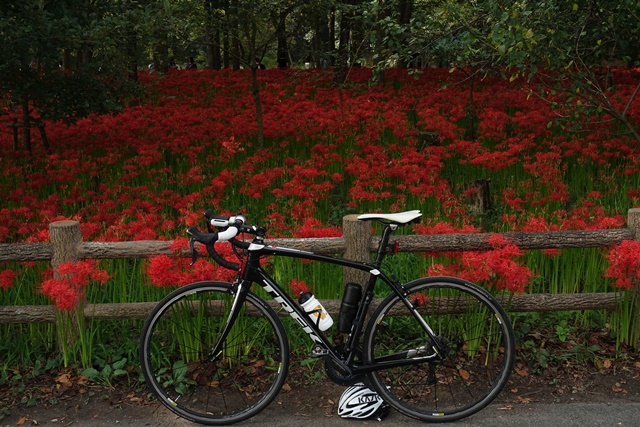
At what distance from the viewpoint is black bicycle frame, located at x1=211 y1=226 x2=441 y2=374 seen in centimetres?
402

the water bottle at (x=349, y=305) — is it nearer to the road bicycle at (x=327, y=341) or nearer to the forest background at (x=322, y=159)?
the road bicycle at (x=327, y=341)

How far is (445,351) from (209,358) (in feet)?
4.88

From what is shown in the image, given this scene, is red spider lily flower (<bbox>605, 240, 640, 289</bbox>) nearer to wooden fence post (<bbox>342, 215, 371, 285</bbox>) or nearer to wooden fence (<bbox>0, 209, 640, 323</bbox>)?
wooden fence (<bbox>0, 209, 640, 323</bbox>)

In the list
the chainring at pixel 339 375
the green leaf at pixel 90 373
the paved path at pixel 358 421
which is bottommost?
the paved path at pixel 358 421

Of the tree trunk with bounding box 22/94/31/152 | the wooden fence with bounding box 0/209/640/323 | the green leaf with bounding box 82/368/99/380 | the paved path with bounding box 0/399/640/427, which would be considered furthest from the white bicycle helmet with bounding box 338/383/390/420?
the tree trunk with bounding box 22/94/31/152

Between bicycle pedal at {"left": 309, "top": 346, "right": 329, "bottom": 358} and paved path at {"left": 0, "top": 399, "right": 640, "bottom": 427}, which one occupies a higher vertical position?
bicycle pedal at {"left": 309, "top": 346, "right": 329, "bottom": 358}

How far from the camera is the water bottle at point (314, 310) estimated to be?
4059 mm

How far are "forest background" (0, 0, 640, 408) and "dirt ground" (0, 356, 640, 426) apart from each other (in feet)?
0.41

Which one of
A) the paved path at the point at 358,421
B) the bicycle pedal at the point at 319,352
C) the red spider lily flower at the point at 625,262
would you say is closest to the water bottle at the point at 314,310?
the bicycle pedal at the point at 319,352

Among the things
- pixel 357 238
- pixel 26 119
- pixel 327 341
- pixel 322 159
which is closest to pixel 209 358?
pixel 327 341

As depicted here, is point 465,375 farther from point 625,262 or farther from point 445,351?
point 625,262

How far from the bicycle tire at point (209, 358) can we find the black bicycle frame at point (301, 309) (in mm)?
101

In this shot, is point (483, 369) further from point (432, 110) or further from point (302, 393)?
point (432, 110)

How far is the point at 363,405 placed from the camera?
4.18 metres
